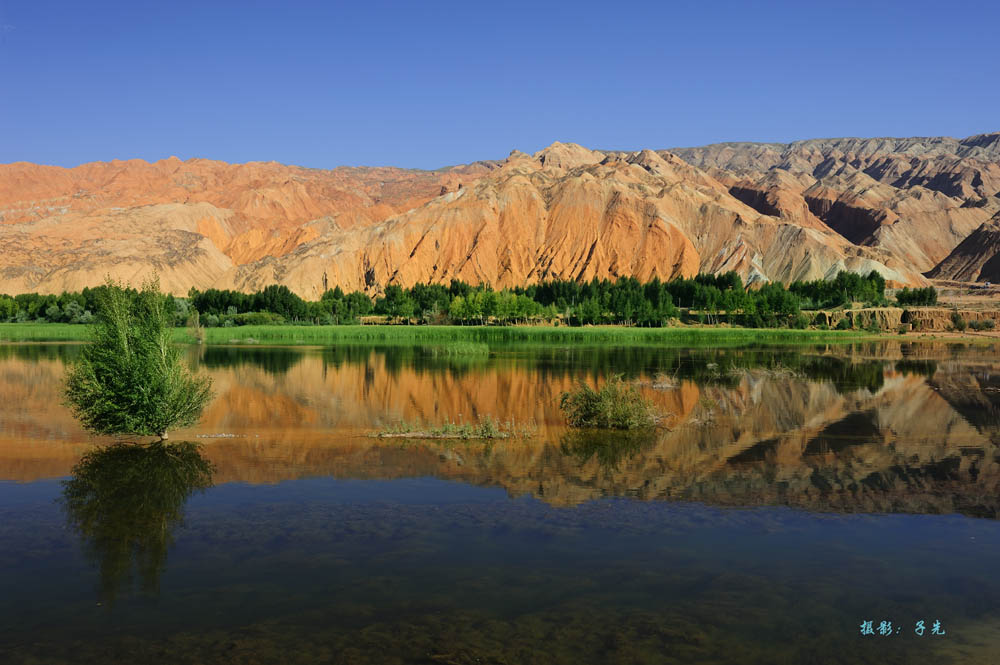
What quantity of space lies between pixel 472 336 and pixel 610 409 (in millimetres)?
66100

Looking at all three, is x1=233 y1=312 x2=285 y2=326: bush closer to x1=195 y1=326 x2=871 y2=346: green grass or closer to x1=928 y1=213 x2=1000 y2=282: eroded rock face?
x1=195 y1=326 x2=871 y2=346: green grass

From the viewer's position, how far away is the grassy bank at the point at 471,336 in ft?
277

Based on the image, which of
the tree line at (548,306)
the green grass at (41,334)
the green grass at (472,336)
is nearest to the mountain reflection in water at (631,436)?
the green grass at (472,336)

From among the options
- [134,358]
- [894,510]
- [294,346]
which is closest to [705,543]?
[894,510]

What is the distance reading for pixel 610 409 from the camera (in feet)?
78.7

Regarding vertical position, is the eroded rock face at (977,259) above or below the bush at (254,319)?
above

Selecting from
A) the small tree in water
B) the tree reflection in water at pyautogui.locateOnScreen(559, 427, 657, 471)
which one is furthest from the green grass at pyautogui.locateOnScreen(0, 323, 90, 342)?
the tree reflection in water at pyautogui.locateOnScreen(559, 427, 657, 471)

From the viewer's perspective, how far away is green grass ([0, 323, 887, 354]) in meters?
84.4

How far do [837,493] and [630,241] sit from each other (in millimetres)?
162461

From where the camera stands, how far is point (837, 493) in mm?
16438

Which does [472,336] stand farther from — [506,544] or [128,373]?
[506,544]

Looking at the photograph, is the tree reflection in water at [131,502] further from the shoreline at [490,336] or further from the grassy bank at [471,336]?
the grassy bank at [471,336]

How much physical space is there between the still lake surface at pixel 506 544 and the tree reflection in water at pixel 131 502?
7 centimetres

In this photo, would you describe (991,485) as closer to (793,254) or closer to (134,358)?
(134,358)
